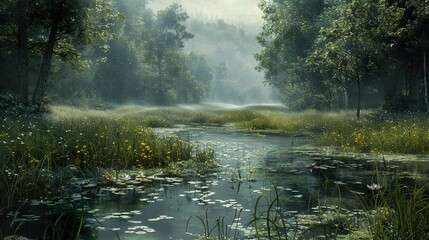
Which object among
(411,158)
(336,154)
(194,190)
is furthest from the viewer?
(336,154)

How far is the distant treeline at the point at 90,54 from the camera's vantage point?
79.8ft

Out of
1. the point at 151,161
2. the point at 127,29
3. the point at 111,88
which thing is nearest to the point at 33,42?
the point at 151,161

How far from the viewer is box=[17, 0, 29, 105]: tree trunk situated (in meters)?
23.3

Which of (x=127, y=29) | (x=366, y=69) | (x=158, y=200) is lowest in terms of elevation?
(x=158, y=200)

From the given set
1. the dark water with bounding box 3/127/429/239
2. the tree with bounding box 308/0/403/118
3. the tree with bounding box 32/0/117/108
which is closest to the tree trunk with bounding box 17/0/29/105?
the tree with bounding box 32/0/117/108

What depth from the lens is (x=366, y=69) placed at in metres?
28.9

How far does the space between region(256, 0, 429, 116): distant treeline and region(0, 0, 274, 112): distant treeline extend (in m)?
15.7

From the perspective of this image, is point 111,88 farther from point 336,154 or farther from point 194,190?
point 194,190

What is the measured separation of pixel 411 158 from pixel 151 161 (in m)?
8.69

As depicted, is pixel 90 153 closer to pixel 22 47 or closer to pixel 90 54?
pixel 22 47

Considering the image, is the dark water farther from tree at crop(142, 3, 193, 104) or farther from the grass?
tree at crop(142, 3, 193, 104)

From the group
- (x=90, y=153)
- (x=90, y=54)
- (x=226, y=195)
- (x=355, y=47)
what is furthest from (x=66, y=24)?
(x=90, y=54)

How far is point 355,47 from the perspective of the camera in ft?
92.7

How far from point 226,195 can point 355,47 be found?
880 inches
